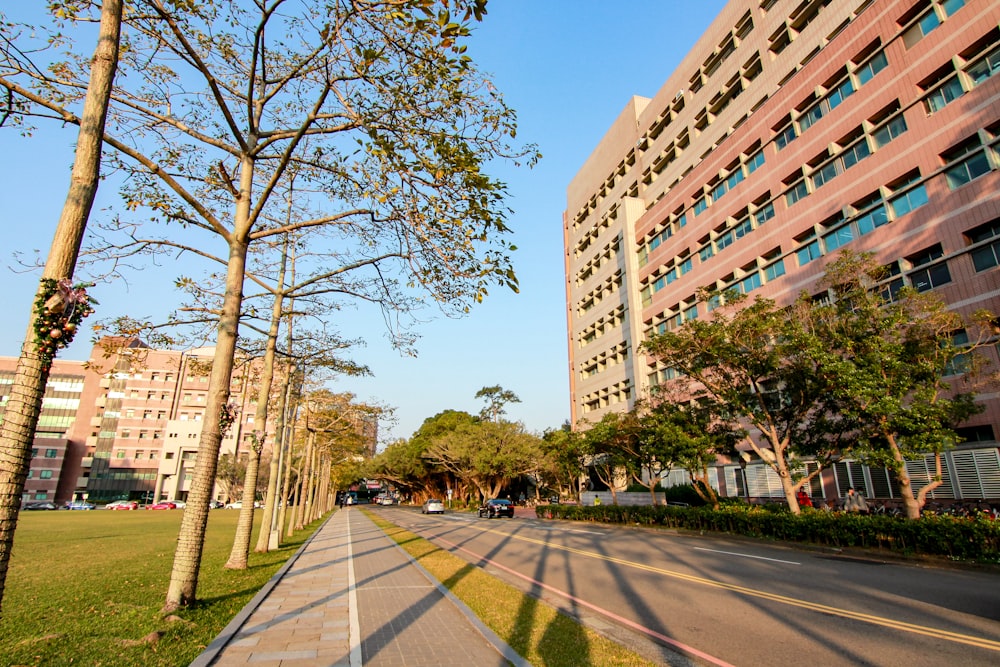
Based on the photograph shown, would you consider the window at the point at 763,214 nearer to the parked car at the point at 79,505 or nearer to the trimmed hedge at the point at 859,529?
the trimmed hedge at the point at 859,529

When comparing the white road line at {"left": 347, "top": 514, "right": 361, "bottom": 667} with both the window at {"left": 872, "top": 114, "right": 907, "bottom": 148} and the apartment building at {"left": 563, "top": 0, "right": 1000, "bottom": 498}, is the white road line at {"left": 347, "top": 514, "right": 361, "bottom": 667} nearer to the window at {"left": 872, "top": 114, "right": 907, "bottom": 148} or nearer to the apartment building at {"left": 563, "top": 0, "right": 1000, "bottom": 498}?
the apartment building at {"left": 563, "top": 0, "right": 1000, "bottom": 498}

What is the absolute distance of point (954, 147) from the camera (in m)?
22.7

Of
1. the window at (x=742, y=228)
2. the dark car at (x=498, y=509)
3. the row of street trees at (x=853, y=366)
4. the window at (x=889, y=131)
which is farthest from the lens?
the dark car at (x=498, y=509)

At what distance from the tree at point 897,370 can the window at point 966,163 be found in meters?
9.19

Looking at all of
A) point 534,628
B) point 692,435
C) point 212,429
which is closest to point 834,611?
point 534,628

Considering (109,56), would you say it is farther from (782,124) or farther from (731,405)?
(782,124)

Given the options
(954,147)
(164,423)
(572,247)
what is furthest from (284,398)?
(164,423)

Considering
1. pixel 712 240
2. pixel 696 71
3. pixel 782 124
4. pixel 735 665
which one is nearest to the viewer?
pixel 735 665

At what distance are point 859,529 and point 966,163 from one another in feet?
56.8

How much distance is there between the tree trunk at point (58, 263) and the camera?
4000 millimetres

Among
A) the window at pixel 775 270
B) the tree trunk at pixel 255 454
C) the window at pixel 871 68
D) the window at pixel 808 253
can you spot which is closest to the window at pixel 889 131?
the window at pixel 871 68

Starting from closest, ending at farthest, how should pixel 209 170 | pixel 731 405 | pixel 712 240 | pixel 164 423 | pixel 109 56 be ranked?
1. pixel 109 56
2. pixel 209 170
3. pixel 731 405
4. pixel 712 240
5. pixel 164 423

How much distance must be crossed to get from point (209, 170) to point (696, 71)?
148 ft

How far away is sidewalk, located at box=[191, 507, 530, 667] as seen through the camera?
568 cm
